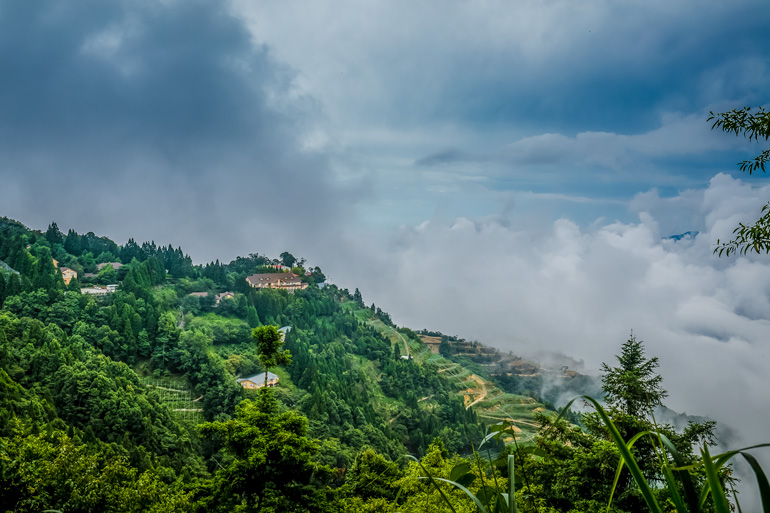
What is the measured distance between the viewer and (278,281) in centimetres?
6781

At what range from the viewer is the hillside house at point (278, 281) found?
6750cm

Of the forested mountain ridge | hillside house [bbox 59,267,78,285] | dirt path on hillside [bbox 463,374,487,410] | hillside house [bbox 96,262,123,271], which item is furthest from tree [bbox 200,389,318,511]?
hillside house [bbox 96,262,123,271]

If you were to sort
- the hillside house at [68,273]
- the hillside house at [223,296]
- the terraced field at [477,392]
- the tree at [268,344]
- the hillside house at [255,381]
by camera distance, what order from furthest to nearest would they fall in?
the hillside house at [223,296] < the terraced field at [477,392] < the hillside house at [68,273] < the hillside house at [255,381] < the tree at [268,344]

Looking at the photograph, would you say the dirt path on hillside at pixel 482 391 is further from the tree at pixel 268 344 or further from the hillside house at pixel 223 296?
the tree at pixel 268 344

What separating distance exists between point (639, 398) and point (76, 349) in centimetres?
2824

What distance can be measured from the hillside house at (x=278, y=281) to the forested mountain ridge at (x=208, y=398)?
1.85 m

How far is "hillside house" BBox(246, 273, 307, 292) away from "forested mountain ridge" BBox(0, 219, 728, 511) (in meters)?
1.85

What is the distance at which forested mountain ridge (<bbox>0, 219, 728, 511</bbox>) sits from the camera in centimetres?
992

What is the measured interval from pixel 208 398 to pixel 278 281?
117 feet

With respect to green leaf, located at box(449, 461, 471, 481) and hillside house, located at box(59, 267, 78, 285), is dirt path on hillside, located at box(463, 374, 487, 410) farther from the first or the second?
green leaf, located at box(449, 461, 471, 481)

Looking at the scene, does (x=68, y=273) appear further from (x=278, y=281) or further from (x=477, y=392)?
(x=477, y=392)

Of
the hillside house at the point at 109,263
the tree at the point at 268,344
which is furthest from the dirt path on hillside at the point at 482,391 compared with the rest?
the tree at the point at 268,344

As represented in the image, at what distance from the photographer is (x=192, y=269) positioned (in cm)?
6425

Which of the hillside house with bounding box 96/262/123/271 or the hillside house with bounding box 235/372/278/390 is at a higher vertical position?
the hillside house with bounding box 96/262/123/271
